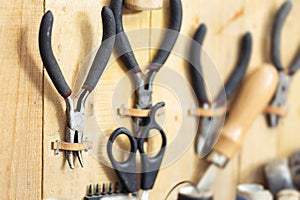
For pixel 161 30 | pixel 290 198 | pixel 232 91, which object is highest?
pixel 161 30

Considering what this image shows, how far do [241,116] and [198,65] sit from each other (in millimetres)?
146

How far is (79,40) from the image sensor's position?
41.8 inches

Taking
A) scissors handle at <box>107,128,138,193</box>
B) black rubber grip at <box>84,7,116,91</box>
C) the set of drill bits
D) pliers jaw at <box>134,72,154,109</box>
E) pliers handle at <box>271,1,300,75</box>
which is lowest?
the set of drill bits

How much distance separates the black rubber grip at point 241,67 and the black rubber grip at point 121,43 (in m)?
0.25

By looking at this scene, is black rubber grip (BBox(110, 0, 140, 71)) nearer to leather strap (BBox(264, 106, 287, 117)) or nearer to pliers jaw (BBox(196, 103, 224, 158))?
pliers jaw (BBox(196, 103, 224, 158))

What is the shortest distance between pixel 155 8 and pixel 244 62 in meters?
0.29

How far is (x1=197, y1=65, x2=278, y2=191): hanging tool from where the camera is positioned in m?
1.27

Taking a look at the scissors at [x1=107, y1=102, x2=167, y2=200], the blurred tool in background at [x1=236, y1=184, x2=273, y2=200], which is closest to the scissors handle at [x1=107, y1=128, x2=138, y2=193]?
the scissors at [x1=107, y1=102, x2=167, y2=200]

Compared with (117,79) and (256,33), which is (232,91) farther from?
(117,79)

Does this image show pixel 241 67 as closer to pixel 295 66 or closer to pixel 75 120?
pixel 295 66

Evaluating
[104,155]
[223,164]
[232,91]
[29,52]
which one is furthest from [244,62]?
[29,52]

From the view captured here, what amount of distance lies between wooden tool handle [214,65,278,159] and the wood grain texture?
0.40 m

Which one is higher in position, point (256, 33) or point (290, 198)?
point (256, 33)

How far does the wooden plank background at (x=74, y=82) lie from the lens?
1008 millimetres
